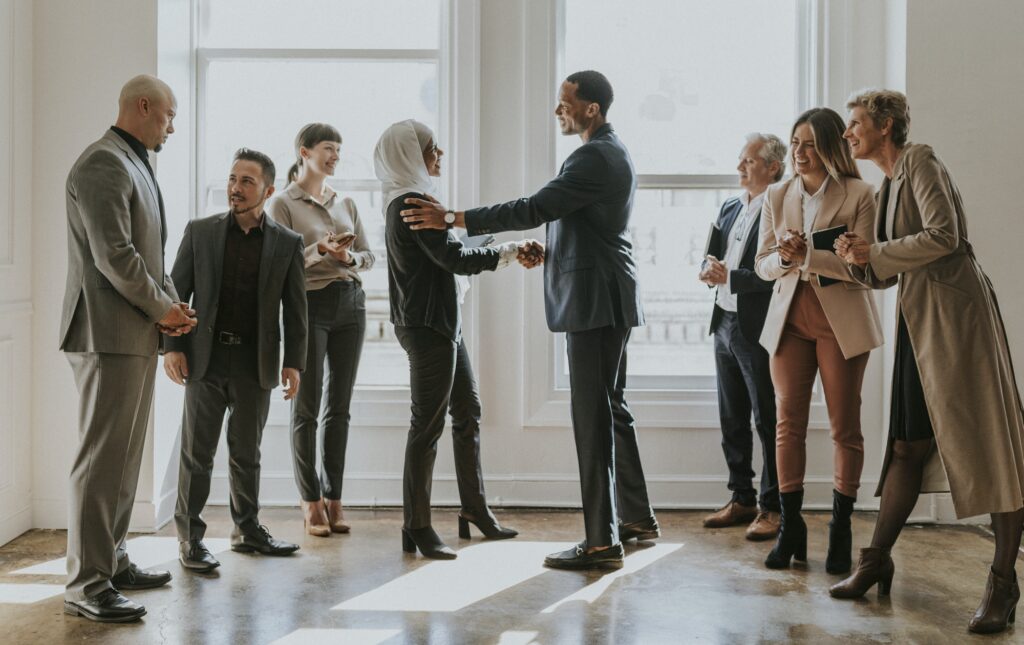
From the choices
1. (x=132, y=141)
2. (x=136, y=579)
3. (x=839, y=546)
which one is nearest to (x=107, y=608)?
(x=136, y=579)

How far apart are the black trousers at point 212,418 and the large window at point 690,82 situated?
5.52ft

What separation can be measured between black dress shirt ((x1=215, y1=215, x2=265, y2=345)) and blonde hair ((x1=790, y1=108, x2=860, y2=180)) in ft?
6.81

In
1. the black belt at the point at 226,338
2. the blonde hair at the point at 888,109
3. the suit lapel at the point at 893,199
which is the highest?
the blonde hair at the point at 888,109

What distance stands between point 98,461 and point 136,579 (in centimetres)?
57

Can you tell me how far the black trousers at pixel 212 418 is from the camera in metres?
3.57

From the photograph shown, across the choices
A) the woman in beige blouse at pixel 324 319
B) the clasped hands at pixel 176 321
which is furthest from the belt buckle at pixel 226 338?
the woman in beige blouse at pixel 324 319

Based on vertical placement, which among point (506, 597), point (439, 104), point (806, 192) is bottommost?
point (506, 597)

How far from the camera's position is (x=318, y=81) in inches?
189

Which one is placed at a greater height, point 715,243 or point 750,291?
point 715,243

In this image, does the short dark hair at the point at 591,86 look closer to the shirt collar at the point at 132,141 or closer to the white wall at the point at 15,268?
the shirt collar at the point at 132,141

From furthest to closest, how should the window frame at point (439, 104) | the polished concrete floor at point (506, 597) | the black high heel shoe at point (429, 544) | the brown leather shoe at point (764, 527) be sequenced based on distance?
the window frame at point (439, 104), the brown leather shoe at point (764, 527), the black high heel shoe at point (429, 544), the polished concrete floor at point (506, 597)

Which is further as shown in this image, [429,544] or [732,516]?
[732,516]

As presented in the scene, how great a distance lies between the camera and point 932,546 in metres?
3.99

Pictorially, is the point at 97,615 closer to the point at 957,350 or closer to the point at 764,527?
the point at 764,527
